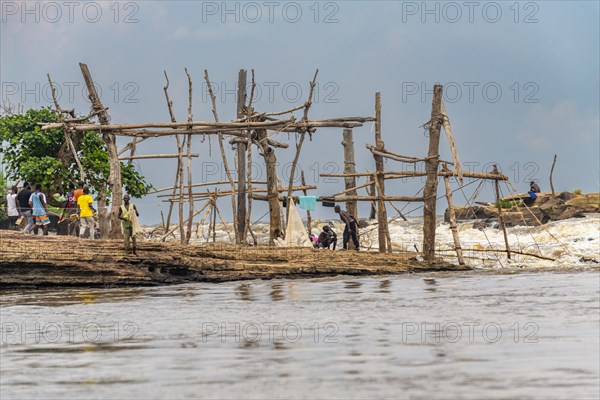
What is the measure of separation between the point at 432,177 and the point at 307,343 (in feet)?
43.0

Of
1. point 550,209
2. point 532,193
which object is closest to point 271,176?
point 550,209

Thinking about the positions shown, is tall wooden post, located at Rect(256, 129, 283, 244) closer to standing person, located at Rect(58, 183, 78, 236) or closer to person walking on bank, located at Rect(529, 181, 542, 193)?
standing person, located at Rect(58, 183, 78, 236)

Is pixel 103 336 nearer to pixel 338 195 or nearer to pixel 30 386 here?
pixel 30 386

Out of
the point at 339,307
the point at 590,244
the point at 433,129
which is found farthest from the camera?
the point at 590,244

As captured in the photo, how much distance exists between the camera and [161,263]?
20.8m

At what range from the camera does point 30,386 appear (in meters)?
8.98

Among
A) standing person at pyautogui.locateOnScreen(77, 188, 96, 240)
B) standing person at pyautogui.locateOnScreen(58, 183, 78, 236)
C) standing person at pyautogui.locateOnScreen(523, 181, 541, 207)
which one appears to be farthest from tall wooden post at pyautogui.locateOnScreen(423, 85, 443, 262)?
standing person at pyautogui.locateOnScreen(523, 181, 541, 207)

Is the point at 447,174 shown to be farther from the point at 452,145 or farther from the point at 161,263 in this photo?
the point at 161,263

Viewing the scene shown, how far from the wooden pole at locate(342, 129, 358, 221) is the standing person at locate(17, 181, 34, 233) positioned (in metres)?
8.66

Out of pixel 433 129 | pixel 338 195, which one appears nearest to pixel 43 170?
pixel 338 195

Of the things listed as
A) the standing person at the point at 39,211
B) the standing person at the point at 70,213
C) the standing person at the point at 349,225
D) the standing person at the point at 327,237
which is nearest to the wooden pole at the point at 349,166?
the standing person at the point at 327,237

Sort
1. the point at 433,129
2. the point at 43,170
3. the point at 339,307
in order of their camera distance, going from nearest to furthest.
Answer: the point at 339,307, the point at 433,129, the point at 43,170

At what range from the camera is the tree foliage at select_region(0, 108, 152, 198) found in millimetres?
28828

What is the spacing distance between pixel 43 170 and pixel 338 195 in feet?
26.7
